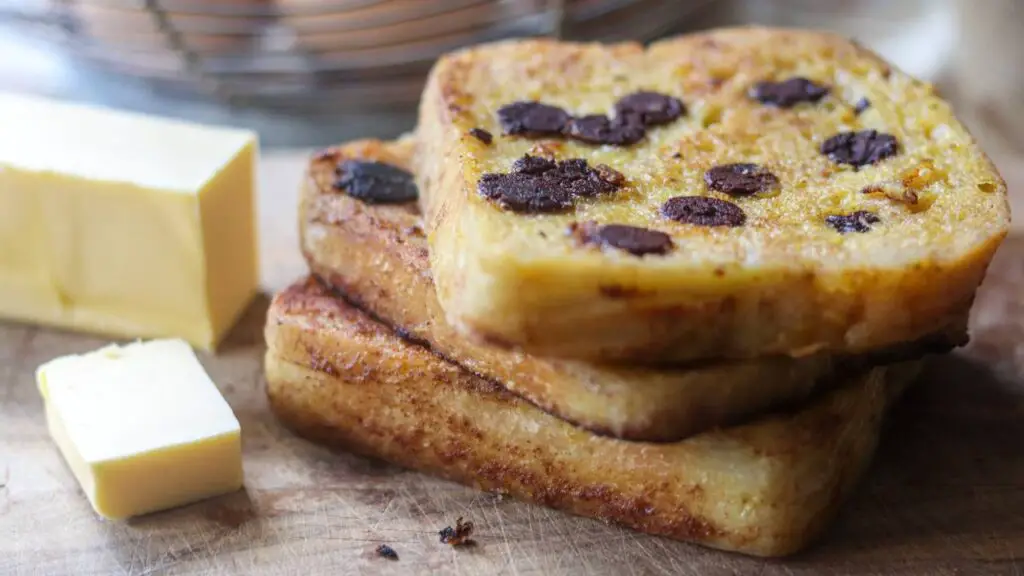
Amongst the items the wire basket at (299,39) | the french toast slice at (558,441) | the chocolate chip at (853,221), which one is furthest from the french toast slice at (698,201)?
the wire basket at (299,39)

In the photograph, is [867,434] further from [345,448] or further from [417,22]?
[417,22]

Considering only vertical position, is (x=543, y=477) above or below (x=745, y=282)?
below

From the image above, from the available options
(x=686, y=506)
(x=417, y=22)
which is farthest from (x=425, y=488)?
(x=417, y=22)

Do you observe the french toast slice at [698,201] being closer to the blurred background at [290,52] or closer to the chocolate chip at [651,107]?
the chocolate chip at [651,107]

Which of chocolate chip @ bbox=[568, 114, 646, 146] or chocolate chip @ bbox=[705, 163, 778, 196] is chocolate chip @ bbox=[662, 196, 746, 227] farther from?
chocolate chip @ bbox=[568, 114, 646, 146]

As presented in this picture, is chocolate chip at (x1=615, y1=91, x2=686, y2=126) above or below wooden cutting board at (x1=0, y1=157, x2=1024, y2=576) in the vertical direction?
above

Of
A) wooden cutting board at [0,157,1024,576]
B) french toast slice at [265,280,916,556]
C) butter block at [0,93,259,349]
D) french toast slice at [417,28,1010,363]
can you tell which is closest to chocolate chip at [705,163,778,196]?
french toast slice at [417,28,1010,363]
